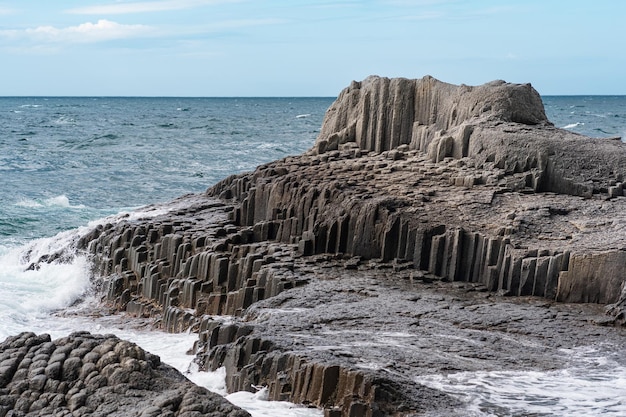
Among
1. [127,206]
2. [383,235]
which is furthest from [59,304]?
[127,206]

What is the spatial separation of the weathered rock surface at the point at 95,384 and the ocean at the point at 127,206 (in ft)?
4.06

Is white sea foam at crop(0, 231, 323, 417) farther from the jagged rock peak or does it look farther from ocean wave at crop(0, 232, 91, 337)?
the jagged rock peak

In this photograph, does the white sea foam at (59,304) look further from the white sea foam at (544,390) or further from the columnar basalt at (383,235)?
the white sea foam at (544,390)

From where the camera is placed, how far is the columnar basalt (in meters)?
9.70

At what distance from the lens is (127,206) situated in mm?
26594

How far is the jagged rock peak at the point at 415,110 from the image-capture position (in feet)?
55.2

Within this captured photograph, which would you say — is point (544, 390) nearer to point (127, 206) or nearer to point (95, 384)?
point (95, 384)

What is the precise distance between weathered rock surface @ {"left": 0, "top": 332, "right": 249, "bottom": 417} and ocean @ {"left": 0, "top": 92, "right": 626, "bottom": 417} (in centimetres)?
124

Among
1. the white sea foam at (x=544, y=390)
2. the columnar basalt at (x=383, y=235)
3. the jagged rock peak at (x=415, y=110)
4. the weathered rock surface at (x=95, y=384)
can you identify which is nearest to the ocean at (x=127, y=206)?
the white sea foam at (x=544, y=390)

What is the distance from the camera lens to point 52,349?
26.6 feet

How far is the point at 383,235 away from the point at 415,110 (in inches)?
197

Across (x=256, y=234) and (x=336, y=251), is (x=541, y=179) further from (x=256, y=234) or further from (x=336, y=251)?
(x=256, y=234)

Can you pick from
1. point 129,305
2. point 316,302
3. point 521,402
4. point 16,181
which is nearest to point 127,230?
point 129,305

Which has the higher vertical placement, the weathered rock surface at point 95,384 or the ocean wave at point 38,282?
the weathered rock surface at point 95,384
